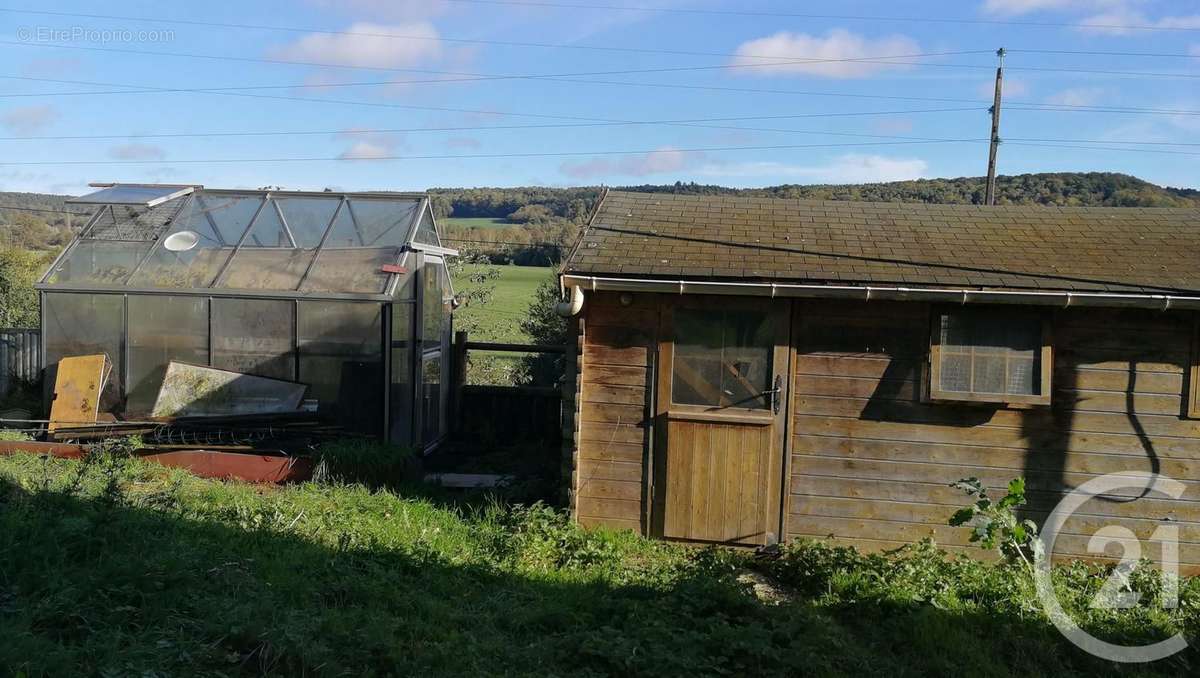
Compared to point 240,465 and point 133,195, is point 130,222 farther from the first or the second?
point 240,465

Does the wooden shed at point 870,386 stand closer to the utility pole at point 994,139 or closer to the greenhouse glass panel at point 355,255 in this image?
the greenhouse glass panel at point 355,255

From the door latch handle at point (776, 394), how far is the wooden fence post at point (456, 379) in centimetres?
638

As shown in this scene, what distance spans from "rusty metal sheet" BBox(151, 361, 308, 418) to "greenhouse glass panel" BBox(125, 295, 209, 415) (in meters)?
0.26

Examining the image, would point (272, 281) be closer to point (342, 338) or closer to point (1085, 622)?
point (342, 338)

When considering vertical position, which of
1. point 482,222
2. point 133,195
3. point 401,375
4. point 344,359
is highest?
point 482,222

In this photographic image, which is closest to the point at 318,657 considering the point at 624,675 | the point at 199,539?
the point at 624,675

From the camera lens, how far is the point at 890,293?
23.4 feet

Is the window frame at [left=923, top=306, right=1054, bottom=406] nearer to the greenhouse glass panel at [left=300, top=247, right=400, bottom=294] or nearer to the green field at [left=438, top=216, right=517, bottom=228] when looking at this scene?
the greenhouse glass panel at [left=300, top=247, right=400, bottom=294]

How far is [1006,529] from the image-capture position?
250 inches

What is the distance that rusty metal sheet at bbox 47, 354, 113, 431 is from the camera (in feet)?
33.1

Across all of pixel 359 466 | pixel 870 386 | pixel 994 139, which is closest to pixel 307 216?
pixel 359 466

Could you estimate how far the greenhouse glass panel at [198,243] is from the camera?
10742 mm

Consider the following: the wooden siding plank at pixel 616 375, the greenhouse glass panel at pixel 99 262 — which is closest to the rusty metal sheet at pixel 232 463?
the greenhouse glass panel at pixel 99 262

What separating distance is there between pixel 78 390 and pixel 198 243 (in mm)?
2297
